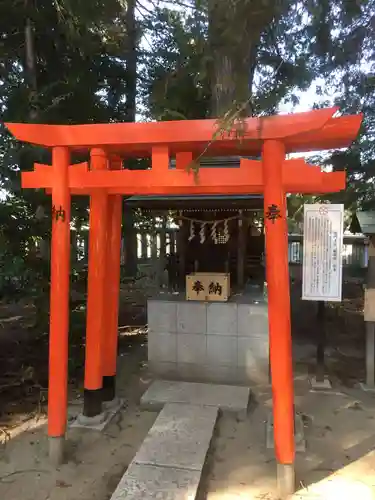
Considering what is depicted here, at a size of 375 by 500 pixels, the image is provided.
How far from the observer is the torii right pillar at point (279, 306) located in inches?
144

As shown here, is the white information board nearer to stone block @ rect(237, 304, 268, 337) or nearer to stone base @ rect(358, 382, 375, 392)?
stone block @ rect(237, 304, 268, 337)

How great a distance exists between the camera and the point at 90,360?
485cm

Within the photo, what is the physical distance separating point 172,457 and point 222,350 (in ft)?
7.47

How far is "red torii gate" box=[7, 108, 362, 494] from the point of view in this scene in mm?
3664

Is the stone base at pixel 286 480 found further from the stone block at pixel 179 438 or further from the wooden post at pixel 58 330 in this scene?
the wooden post at pixel 58 330

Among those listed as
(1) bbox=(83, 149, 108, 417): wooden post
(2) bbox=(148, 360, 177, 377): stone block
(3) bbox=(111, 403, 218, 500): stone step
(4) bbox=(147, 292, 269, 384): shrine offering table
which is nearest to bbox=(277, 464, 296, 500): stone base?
(3) bbox=(111, 403, 218, 500): stone step

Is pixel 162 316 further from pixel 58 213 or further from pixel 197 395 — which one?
pixel 58 213

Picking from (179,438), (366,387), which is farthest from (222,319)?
(366,387)

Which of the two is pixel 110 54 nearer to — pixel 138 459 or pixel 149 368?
pixel 149 368

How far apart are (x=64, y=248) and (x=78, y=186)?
24.5 inches

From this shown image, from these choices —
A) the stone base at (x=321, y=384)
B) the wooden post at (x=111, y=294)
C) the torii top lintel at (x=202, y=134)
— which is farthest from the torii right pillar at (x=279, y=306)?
the stone base at (x=321, y=384)

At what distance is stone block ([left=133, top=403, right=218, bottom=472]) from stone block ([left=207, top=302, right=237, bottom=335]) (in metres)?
1.28

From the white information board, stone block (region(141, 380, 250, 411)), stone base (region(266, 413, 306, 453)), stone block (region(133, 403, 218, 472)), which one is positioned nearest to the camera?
stone block (region(133, 403, 218, 472))

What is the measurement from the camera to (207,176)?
12.6ft
